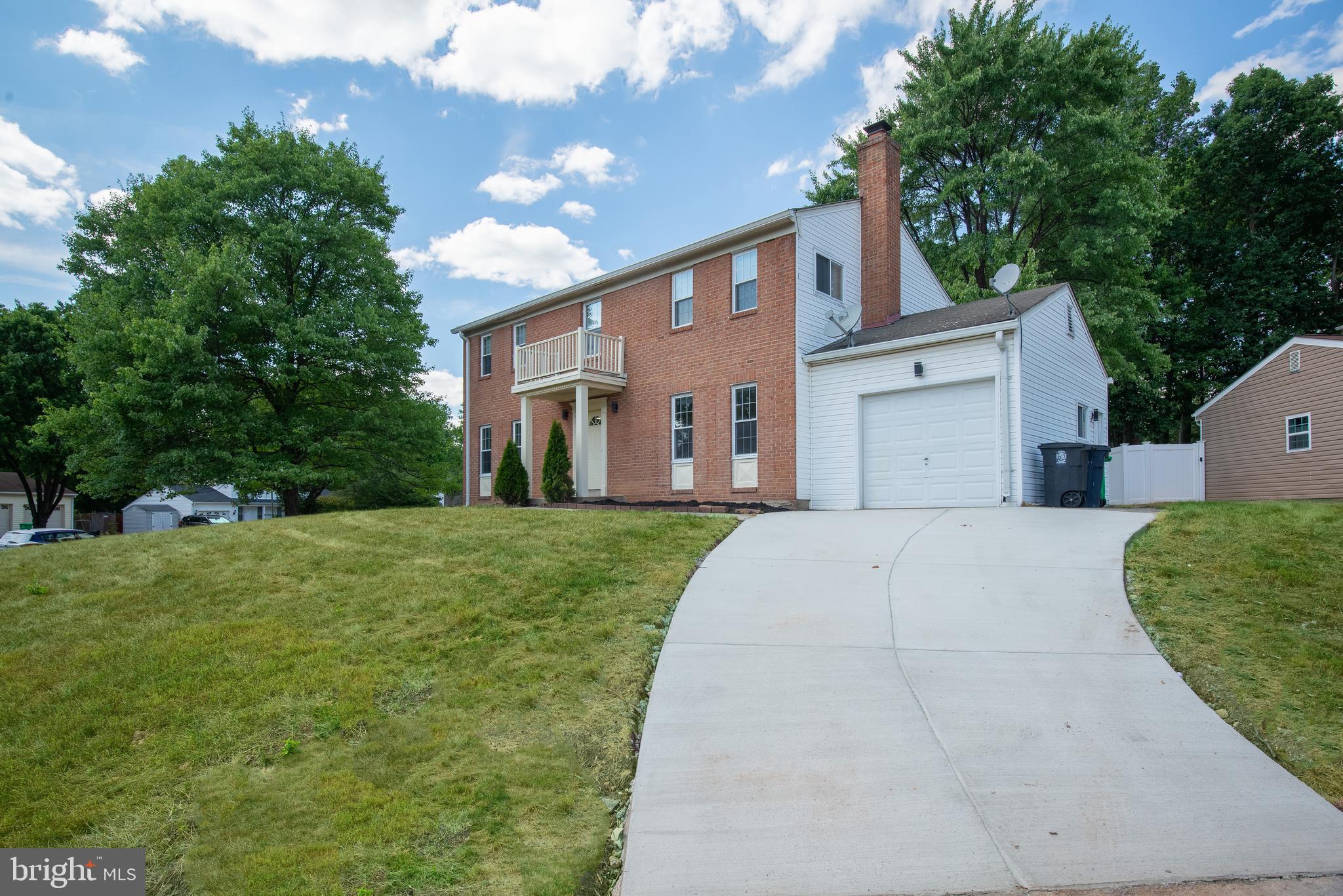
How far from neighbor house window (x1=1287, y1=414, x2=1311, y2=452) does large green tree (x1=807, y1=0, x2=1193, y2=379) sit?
13.0ft

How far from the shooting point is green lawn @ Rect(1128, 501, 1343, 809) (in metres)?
4.38

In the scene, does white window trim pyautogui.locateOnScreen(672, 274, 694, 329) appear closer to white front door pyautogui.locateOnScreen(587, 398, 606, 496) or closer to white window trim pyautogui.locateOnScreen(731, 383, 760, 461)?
white window trim pyautogui.locateOnScreen(731, 383, 760, 461)

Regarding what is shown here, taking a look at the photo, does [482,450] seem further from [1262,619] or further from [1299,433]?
[1299,433]

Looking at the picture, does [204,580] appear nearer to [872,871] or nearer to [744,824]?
[744,824]

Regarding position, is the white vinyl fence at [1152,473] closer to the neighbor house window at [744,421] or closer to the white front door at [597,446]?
the neighbor house window at [744,421]

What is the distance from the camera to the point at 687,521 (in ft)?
35.2

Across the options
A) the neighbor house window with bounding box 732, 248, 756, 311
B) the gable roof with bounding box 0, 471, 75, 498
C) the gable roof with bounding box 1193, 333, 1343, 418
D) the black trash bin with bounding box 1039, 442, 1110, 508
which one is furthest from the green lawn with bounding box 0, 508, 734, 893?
the gable roof with bounding box 0, 471, 75, 498

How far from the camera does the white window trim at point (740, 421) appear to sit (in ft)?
49.4

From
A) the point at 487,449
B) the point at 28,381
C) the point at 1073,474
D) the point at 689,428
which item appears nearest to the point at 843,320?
the point at 689,428

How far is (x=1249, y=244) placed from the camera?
29.0m

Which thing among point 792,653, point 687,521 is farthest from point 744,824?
point 687,521

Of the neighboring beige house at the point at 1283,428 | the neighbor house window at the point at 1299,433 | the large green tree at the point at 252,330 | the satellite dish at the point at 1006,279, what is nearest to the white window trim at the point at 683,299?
the satellite dish at the point at 1006,279

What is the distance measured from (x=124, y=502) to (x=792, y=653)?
163ft

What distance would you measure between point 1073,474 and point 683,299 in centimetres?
874
